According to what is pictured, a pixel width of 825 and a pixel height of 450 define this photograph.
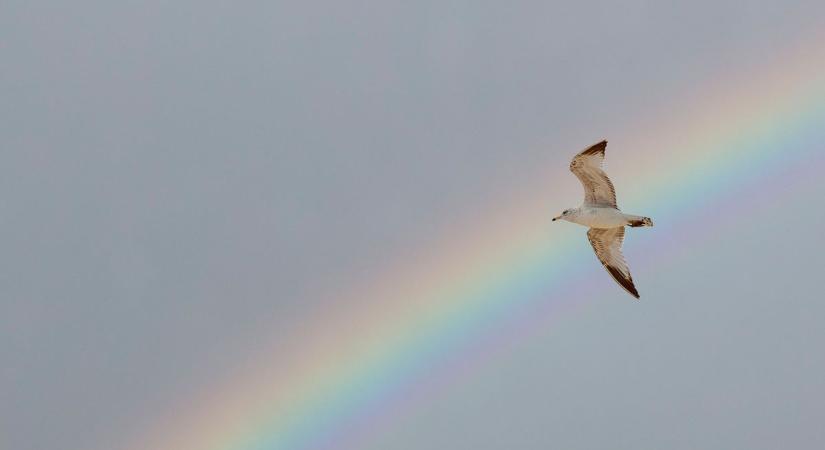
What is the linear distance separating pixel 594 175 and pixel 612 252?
3389 mm

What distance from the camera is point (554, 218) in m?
25.8

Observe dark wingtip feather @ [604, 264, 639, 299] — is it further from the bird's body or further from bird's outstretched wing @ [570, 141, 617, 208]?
bird's outstretched wing @ [570, 141, 617, 208]

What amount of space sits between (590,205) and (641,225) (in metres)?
1.27

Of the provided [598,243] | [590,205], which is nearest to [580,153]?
[590,205]

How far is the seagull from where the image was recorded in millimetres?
24312

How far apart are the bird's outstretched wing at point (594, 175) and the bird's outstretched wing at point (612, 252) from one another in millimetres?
1759

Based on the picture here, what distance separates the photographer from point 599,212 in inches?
991

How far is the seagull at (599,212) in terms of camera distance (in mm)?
24312

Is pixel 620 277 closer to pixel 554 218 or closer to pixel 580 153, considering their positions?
pixel 554 218

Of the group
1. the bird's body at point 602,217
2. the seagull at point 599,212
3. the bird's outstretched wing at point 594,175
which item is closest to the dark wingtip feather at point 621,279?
the seagull at point 599,212

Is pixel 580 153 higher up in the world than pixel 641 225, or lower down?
higher up

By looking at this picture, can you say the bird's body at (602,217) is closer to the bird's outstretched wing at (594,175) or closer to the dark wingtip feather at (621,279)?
the bird's outstretched wing at (594,175)

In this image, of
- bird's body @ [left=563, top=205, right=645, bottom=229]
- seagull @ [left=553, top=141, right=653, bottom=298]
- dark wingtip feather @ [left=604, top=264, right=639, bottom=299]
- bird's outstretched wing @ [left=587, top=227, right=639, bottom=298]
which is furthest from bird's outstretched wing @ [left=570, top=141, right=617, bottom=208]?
dark wingtip feather @ [left=604, top=264, right=639, bottom=299]

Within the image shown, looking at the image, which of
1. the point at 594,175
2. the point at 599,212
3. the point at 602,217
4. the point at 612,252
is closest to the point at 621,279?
the point at 612,252
